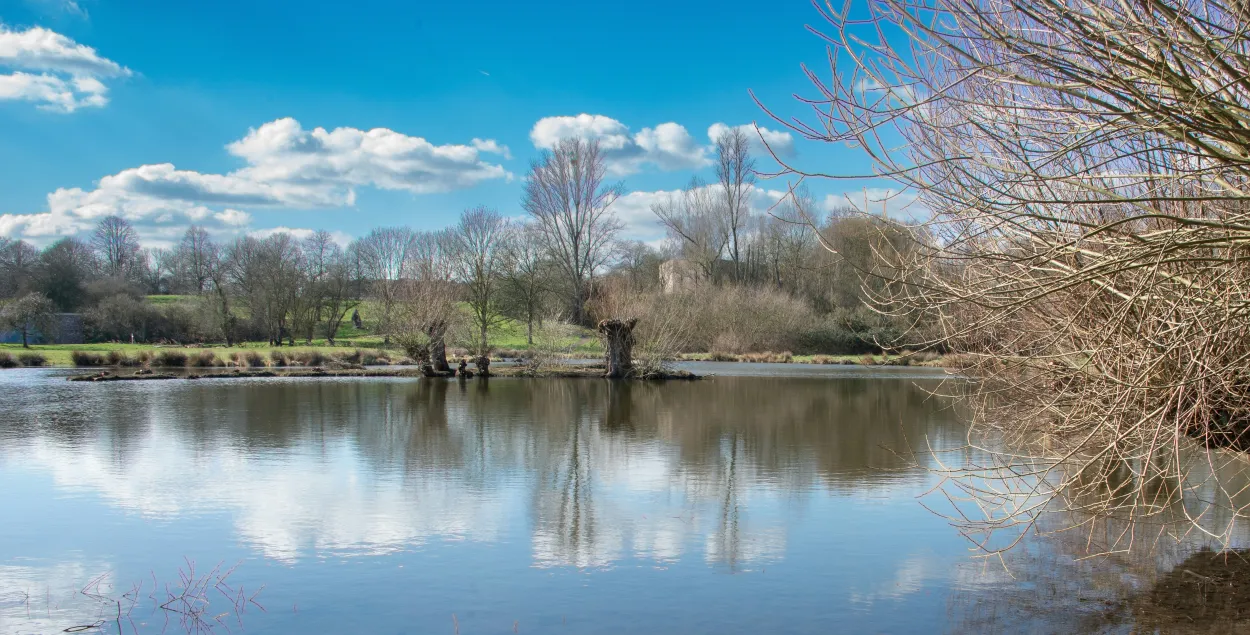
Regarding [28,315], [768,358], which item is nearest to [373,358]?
[768,358]

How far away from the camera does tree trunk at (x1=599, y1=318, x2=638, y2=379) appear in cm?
2686

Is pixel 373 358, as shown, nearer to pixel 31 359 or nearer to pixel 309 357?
pixel 309 357

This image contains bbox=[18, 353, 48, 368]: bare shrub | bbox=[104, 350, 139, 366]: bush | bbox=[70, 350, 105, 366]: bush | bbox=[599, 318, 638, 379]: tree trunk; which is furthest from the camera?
bbox=[104, 350, 139, 366]: bush

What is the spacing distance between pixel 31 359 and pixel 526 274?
2324cm

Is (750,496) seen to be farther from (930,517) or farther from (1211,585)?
(1211,585)

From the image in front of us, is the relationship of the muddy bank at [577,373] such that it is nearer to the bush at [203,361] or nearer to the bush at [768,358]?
the bush at [768,358]

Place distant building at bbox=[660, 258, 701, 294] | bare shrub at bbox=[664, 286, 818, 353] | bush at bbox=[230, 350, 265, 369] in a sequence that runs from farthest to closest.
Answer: distant building at bbox=[660, 258, 701, 294] → bare shrub at bbox=[664, 286, 818, 353] → bush at bbox=[230, 350, 265, 369]

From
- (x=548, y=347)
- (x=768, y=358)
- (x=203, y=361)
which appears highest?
(x=548, y=347)

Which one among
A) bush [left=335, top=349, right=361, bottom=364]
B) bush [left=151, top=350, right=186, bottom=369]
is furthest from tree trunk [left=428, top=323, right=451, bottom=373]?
bush [left=151, top=350, right=186, bottom=369]

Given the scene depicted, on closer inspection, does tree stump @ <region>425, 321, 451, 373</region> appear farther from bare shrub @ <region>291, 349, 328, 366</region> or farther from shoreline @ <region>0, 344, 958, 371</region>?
bare shrub @ <region>291, 349, 328, 366</region>

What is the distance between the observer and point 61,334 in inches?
1801

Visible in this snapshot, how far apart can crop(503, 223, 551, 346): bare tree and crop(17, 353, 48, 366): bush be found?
70.2 ft

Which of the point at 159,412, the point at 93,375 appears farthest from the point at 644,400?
the point at 93,375

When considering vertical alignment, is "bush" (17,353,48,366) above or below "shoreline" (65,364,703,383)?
above
